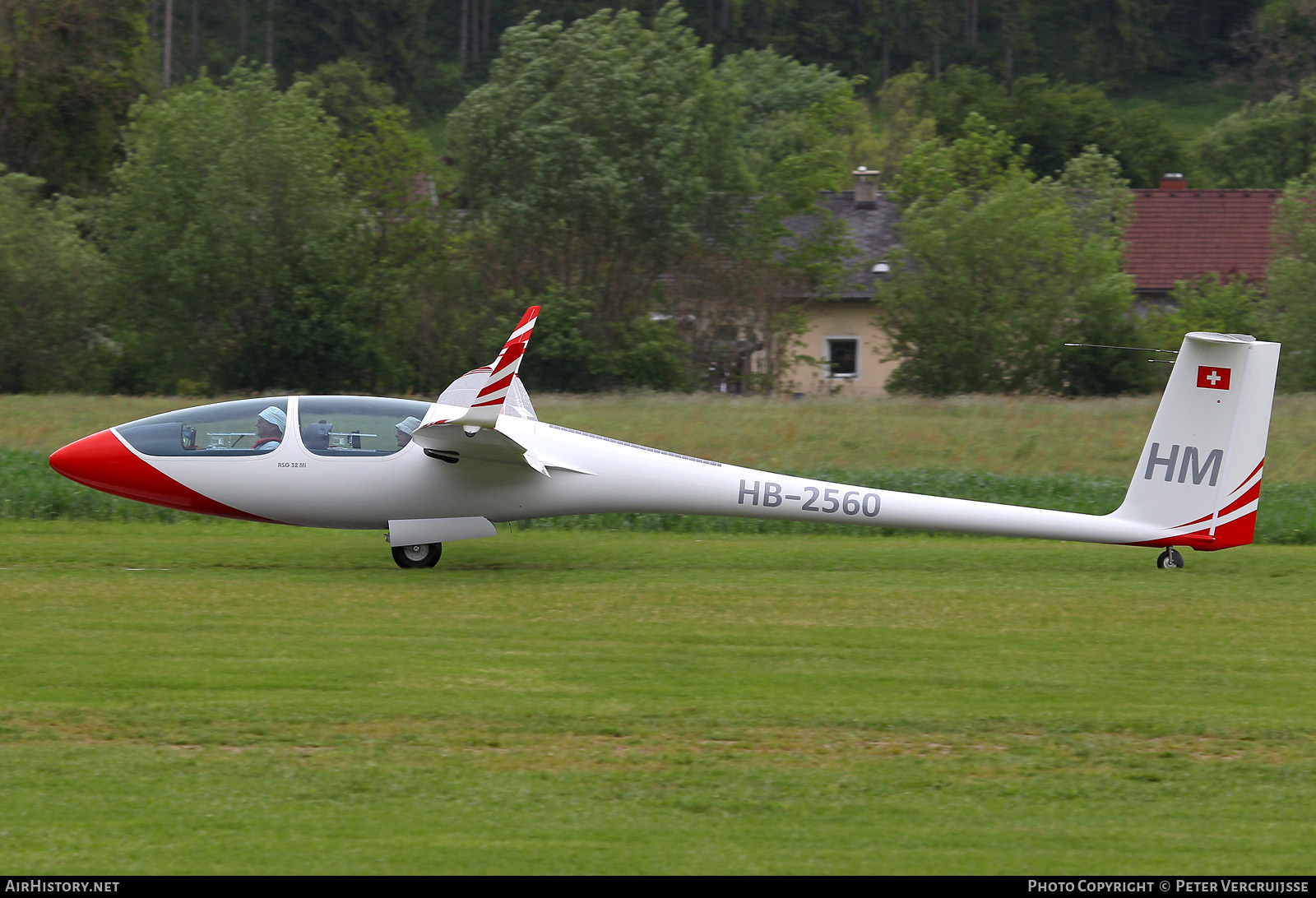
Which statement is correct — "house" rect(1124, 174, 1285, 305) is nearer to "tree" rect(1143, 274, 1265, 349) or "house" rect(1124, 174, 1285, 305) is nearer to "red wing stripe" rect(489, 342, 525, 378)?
"tree" rect(1143, 274, 1265, 349)

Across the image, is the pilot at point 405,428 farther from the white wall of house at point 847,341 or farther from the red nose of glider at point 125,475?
the white wall of house at point 847,341

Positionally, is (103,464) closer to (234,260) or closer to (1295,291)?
(234,260)

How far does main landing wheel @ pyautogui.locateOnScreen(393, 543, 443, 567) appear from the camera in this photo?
13.7 metres

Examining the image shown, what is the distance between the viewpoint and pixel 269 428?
1346cm

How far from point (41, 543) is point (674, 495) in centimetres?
689

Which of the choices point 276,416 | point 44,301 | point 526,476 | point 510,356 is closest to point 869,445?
A: point 526,476

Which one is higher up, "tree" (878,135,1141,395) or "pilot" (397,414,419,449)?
"tree" (878,135,1141,395)

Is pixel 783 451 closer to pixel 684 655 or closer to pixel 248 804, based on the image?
pixel 684 655

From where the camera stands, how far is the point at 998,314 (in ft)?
125

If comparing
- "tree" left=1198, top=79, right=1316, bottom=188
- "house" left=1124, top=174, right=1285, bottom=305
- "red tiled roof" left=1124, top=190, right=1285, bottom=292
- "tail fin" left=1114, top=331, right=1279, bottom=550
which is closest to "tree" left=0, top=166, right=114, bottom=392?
"tail fin" left=1114, top=331, right=1279, bottom=550

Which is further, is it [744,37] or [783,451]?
[744,37]

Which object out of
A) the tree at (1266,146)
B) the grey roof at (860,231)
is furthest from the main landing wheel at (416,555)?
the tree at (1266,146)

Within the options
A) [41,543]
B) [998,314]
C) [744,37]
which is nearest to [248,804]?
[41,543]

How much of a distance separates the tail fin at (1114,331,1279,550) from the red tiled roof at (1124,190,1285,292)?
135 feet
